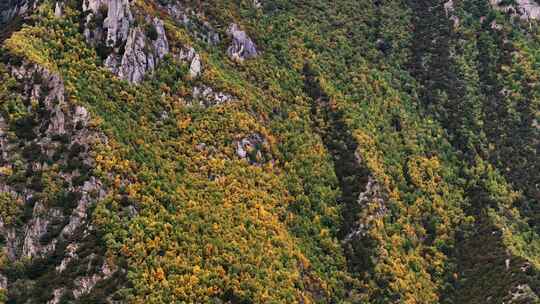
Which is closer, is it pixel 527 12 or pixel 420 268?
pixel 420 268

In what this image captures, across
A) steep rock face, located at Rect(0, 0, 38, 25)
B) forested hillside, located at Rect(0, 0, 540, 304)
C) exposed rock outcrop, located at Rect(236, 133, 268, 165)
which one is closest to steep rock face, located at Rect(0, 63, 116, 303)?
forested hillside, located at Rect(0, 0, 540, 304)

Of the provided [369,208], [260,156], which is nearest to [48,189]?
[260,156]

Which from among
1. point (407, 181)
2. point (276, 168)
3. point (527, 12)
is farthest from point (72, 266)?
point (527, 12)

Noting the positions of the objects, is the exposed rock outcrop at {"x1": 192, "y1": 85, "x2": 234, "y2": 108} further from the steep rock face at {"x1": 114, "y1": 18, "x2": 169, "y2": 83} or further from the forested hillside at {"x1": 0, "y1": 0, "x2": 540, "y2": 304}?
the steep rock face at {"x1": 114, "y1": 18, "x2": 169, "y2": 83}

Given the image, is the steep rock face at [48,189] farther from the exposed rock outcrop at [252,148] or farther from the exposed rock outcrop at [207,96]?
the exposed rock outcrop at [252,148]

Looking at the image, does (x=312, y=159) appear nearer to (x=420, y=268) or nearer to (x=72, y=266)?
(x=420, y=268)

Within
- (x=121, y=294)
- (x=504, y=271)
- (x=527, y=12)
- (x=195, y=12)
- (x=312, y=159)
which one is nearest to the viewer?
(x=121, y=294)

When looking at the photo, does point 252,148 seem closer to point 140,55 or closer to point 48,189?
point 140,55
